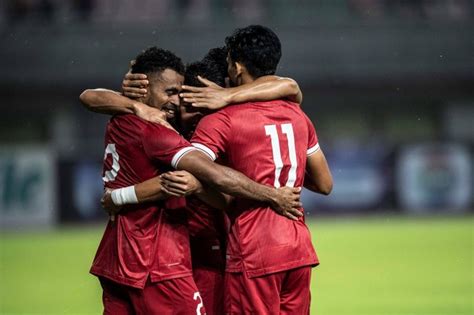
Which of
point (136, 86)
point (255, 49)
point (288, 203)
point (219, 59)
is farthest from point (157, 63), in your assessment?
point (288, 203)

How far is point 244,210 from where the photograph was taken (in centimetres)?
454

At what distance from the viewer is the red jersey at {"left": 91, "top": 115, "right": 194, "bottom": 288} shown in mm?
4477

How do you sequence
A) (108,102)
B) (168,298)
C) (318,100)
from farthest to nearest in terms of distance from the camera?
1. (318,100)
2. (108,102)
3. (168,298)

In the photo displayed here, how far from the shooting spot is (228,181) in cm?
440

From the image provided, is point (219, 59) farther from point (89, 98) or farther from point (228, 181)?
point (228, 181)

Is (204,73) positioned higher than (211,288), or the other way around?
(204,73)

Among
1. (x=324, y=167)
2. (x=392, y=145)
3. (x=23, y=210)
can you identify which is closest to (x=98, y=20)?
(x=23, y=210)

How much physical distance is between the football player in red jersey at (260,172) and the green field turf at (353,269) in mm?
3995

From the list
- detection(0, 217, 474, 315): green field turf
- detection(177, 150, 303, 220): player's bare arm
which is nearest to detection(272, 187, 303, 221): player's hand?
detection(177, 150, 303, 220): player's bare arm

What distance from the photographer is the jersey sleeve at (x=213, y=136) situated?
4.46 m

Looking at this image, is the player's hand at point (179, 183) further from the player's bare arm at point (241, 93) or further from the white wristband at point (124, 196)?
the player's bare arm at point (241, 93)

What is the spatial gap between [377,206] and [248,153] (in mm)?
12414

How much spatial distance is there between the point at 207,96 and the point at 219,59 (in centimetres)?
49

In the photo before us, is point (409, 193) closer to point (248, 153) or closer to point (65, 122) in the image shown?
point (65, 122)
